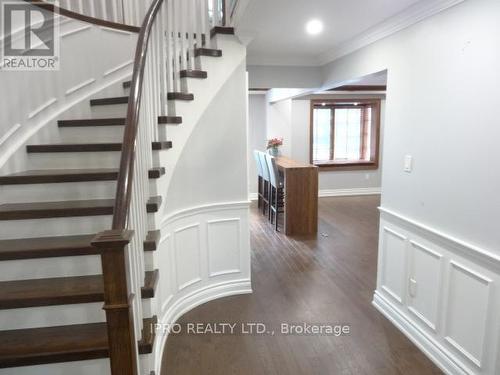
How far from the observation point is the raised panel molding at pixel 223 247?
3172 millimetres

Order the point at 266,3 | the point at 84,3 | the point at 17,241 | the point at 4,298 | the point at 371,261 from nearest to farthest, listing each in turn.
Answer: the point at 4,298
the point at 17,241
the point at 266,3
the point at 84,3
the point at 371,261

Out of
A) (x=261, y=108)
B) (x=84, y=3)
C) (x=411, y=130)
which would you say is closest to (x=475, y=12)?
(x=411, y=130)

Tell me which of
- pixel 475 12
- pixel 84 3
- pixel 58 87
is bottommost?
pixel 58 87

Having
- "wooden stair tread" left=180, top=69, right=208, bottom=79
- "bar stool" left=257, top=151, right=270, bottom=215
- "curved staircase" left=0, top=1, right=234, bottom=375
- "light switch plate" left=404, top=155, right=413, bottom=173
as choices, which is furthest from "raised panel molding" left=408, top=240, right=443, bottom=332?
"bar stool" left=257, top=151, right=270, bottom=215

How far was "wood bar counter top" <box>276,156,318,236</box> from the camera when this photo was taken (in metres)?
5.03

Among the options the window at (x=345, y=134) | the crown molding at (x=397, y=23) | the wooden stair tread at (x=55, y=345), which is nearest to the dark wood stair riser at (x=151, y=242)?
the wooden stair tread at (x=55, y=345)

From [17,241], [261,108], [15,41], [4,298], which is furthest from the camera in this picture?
[261,108]

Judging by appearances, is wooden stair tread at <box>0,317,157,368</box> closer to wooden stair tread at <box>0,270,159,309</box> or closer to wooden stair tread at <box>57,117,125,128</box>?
wooden stair tread at <box>0,270,159,309</box>

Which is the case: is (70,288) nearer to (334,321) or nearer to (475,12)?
(334,321)

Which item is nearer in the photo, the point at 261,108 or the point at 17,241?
the point at 17,241

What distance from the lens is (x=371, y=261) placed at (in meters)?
4.11

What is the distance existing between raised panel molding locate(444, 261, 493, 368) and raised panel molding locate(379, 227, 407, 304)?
50 centimetres

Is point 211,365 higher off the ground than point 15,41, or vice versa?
point 15,41

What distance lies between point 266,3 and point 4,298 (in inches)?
92.3
